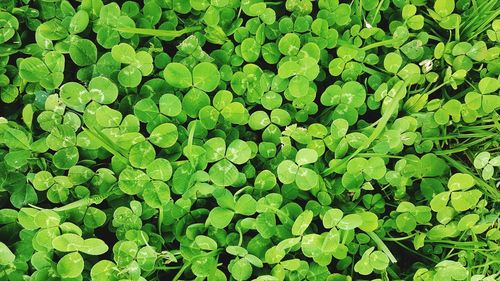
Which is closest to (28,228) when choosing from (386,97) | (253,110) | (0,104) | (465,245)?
(0,104)

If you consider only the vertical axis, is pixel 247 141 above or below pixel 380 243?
above

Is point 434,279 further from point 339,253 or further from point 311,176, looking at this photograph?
point 311,176

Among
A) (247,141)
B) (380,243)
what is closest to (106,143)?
(247,141)

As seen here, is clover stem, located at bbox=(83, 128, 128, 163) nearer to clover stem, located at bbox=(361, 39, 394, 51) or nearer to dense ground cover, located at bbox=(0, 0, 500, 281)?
dense ground cover, located at bbox=(0, 0, 500, 281)

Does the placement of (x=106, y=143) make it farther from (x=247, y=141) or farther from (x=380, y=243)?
(x=380, y=243)

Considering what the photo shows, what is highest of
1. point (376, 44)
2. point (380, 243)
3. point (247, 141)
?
point (376, 44)

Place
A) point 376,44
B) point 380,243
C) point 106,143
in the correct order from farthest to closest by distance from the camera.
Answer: point 376,44 < point 380,243 < point 106,143

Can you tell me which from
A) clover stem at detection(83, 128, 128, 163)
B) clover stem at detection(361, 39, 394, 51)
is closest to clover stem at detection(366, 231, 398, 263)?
clover stem at detection(361, 39, 394, 51)

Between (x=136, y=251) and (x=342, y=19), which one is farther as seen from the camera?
(x=342, y=19)

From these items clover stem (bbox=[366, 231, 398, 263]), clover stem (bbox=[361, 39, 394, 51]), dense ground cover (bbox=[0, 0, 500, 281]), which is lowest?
clover stem (bbox=[366, 231, 398, 263])
